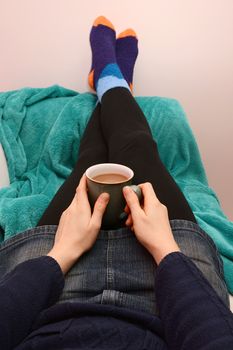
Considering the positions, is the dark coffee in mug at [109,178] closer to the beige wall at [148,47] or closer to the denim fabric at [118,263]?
the denim fabric at [118,263]

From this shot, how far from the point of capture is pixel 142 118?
1.00 metres

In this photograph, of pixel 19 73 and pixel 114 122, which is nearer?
pixel 114 122

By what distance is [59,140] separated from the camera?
1.11 m

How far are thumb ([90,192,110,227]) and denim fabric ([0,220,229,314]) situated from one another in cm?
4

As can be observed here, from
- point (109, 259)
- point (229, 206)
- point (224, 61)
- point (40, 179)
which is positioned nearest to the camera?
point (109, 259)

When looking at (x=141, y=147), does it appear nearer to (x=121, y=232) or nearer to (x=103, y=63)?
(x=121, y=232)

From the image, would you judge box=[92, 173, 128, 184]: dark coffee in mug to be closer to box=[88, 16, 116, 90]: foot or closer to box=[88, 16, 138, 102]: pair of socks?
box=[88, 16, 138, 102]: pair of socks

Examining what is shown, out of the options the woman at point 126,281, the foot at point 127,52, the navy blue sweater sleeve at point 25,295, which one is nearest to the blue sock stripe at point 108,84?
the foot at point 127,52

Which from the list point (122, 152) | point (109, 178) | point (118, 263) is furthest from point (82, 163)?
point (118, 263)

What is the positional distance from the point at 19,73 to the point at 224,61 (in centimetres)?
76

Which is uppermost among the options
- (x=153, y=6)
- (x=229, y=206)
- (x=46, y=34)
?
(x=153, y=6)

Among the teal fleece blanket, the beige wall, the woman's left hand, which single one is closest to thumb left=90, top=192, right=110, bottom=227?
the woman's left hand

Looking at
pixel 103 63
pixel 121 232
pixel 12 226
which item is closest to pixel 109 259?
pixel 121 232

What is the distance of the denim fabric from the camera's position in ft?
2.05
